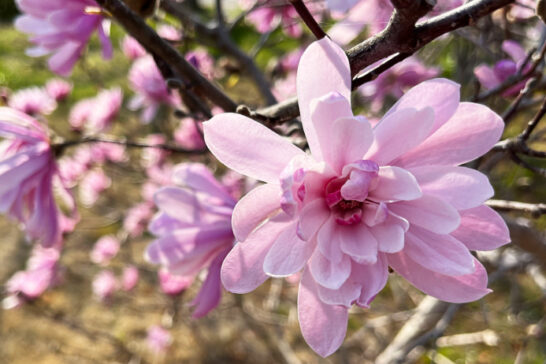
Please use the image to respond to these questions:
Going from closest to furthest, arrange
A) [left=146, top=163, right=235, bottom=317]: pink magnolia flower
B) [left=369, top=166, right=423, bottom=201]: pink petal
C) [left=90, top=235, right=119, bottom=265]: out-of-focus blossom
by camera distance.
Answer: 1. [left=369, top=166, right=423, bottom=201]: pink petal
2. [left=146, top=163, right=235, bottom=317]: pink magnolia flower
3. [left=90, top=235, right=119, bottom=265]: out-of-focus blossom

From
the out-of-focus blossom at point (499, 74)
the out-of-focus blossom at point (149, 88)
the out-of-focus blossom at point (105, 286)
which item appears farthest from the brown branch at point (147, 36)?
the out-of-focus blossom at point (105, 286)

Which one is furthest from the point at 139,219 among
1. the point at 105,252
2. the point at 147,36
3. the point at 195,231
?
the point at 147,36

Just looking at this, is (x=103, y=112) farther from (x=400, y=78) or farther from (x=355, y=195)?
(x=355, y=195)

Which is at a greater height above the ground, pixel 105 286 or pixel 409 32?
pixel 409 32

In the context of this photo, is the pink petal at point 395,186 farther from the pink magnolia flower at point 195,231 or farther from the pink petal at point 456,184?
the pink magnolia flower at point 195,231

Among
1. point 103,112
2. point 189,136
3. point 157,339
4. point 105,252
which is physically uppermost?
point 103,112

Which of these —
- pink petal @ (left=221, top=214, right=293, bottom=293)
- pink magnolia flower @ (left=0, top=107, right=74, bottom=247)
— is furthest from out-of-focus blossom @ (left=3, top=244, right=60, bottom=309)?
pink petal @ (left=221, top=214, right=293, bottom=293)

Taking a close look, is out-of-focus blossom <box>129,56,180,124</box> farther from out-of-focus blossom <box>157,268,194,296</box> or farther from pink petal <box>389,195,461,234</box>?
pink petal <box>389,195,461,234</box>
